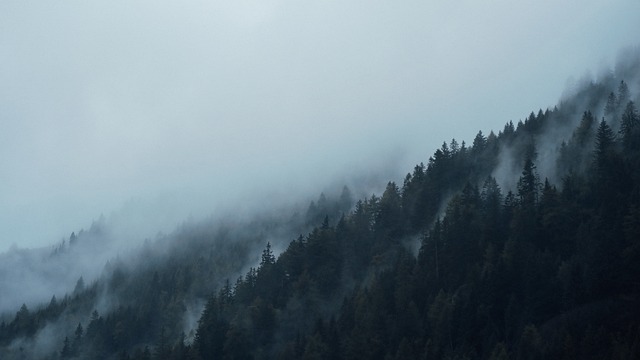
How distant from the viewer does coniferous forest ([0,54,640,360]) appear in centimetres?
8625

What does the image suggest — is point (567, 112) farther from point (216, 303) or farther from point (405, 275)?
point (216, 303)

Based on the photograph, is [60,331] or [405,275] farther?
[60,331]

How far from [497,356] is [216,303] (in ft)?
249

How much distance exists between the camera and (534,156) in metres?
132

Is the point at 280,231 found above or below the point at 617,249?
above

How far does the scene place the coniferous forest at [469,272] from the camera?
283 feet

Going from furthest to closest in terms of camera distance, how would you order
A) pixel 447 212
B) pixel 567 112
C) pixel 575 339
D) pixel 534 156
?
pixel 567 112, pixel 534 156, pixel 447 212, pixel 575 339

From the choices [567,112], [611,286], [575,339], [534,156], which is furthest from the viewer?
[567,112]

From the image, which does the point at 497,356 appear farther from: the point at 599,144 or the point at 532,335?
the point at 599,144

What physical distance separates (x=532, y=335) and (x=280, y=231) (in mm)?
120724

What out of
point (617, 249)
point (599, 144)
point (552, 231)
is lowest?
point (617, 249)

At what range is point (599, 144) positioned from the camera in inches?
4437

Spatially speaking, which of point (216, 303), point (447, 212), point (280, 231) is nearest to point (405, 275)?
point (447, 212)

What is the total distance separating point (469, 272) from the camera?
101 metres
